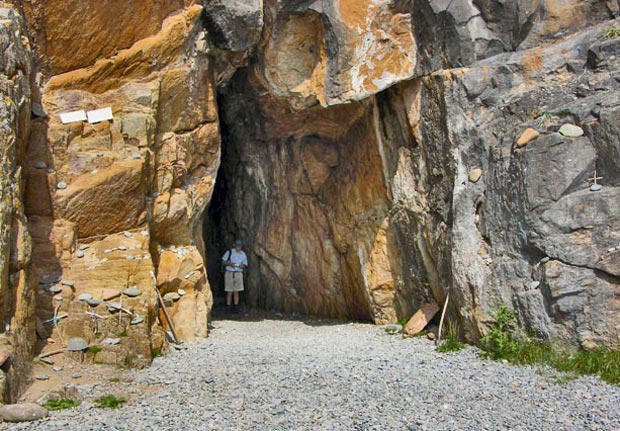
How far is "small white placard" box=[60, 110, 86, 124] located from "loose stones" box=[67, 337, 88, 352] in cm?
292

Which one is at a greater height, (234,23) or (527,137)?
(234,23)

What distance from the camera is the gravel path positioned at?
18.2ft

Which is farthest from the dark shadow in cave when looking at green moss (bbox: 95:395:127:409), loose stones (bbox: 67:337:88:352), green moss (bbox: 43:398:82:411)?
green moss (bbox: 43:398:82:411)

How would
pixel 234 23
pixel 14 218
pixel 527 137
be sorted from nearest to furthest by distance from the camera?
pixel 14 218 → pixel 527 137 → pixel 234 23

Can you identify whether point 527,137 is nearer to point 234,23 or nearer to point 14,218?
point 234,23

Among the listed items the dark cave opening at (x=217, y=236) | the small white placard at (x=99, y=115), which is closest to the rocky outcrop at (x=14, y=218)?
the small white placard at (x=99, y=115)

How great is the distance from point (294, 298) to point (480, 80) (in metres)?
5.99

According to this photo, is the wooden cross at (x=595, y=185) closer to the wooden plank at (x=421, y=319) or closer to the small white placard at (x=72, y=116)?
the wooden plank at (x=421, y=319)

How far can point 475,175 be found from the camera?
8477 millimetres

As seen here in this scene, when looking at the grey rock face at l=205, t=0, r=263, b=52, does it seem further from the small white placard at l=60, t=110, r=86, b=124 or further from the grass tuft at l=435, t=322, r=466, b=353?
the grass tuft at l=435, t=322, r=466, b=353

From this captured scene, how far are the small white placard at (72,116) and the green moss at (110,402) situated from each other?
387 centimetres

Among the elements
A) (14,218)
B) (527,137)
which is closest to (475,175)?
(527,137)

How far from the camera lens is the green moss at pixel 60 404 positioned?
19.4 feet

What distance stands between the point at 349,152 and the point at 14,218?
626 centimetres
